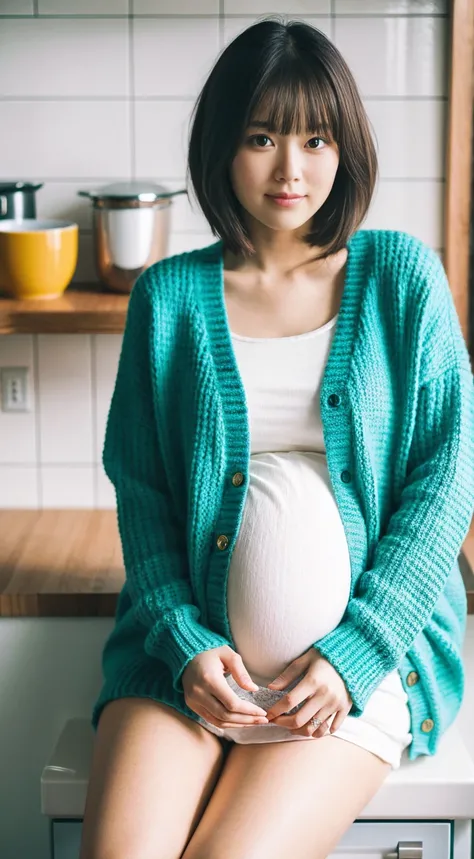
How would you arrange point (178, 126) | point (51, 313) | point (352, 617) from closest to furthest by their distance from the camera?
point (352, 617) < point (51, 313) < point (178, 126)

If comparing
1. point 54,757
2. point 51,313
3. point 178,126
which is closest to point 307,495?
point 54,757

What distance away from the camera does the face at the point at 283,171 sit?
121 centimetres

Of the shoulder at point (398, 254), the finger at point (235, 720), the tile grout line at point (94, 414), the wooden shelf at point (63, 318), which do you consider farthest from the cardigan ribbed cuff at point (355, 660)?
the tile grout line at point (94, 414)

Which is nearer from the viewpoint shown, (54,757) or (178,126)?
(54,757)

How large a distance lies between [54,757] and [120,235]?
0.91 m

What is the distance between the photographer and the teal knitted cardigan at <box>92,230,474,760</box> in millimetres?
1243

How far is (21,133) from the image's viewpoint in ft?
6.50

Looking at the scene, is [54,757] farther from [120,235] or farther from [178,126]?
[178,126]

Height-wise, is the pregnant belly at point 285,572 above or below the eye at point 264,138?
below

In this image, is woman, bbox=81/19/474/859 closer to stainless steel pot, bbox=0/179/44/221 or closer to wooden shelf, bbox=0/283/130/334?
wooden shelf, bbox=0/283/130/334

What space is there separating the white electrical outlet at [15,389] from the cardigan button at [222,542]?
95cm

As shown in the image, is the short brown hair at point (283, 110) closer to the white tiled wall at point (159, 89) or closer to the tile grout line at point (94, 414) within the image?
the white tiled wall at point (159, 89)

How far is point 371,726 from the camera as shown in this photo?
4.08 feet

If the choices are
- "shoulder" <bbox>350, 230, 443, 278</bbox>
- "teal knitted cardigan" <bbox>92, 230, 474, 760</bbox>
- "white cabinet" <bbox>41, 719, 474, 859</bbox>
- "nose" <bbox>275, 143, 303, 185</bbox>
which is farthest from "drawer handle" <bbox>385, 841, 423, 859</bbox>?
"nose" <bbox>275, 143, 303, 185</bbox>
